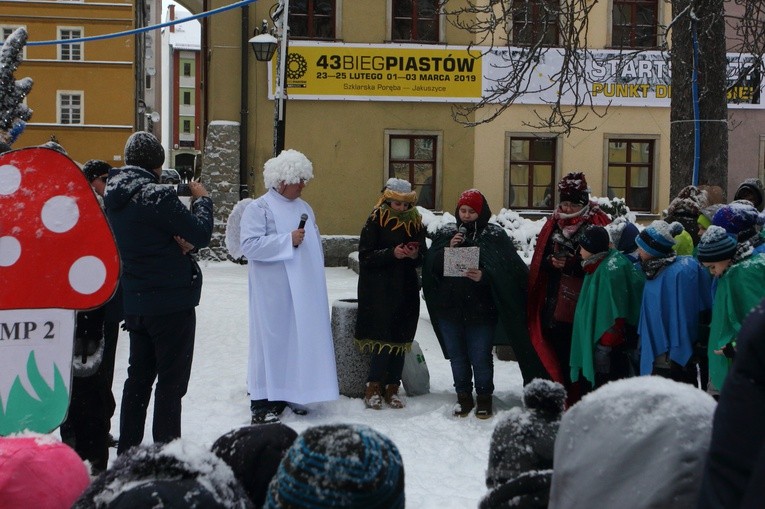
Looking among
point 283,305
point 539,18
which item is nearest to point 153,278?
point 283,305

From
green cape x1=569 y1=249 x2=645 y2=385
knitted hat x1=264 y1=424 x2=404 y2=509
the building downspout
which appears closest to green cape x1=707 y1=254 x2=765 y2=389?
green cape x1=569 y1=249 x2=645 y2=385

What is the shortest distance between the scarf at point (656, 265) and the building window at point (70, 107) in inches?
1354

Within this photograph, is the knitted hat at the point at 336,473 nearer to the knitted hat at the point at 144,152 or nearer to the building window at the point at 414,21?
the knitted hat at the point at 144,152

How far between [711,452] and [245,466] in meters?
1.02

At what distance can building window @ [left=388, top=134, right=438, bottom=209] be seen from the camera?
19328 mm

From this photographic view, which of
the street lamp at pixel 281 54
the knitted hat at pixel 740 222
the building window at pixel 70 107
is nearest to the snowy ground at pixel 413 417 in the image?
the knitted hat at pixel 740 222

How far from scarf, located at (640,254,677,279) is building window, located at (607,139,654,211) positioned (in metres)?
14.4

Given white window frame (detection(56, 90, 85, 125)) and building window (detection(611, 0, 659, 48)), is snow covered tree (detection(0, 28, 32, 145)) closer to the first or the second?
building window (detection(611, 0, 659, 48))

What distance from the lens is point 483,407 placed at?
6434 millimetres

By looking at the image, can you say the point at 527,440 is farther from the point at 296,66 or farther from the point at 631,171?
the point at 631,171

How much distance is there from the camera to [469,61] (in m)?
18.8

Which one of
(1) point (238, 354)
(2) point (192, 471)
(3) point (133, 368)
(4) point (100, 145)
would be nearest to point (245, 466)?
(2) point (192, 471)

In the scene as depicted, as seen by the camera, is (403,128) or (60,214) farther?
(403,128)

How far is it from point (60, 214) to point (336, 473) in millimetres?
2513
